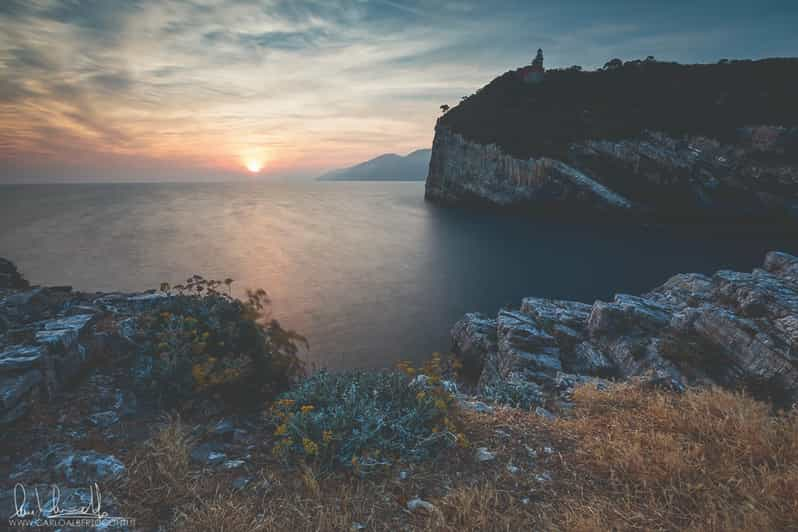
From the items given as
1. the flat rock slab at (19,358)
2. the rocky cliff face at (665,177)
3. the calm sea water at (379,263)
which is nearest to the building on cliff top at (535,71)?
the rocky cliff face at (665,177)

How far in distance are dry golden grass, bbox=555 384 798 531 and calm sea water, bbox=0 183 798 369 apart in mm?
11640

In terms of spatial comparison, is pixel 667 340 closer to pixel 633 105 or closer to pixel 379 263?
pixel 379 263

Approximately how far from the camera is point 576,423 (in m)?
5.38

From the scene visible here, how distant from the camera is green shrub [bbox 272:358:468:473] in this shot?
420cm

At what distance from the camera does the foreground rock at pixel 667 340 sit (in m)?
9.65

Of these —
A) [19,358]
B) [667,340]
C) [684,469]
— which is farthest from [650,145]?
[19,358]

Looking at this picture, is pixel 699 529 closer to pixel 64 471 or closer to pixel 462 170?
pixel 64 471

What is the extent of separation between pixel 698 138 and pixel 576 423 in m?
64.9

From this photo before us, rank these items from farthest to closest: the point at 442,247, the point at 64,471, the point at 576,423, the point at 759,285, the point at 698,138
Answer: the point at 698,138
the point at 442,247
the point at 759,285
the point at 576,423
the point at 64,471

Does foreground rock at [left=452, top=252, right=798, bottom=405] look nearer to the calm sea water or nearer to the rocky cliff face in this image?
the calm sea water

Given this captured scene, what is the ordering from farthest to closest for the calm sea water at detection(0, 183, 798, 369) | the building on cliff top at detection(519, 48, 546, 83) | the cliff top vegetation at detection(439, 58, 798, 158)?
the building on cliff top at detection(519, 48, 546, 83) < the cliff top vegetation at detection(439, 58, 798, 158) < the calm sea water at detection(0, 183, 798, 369)

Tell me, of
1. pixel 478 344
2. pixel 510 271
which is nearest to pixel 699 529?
pixel 478 344

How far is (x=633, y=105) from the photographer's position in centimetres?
6134

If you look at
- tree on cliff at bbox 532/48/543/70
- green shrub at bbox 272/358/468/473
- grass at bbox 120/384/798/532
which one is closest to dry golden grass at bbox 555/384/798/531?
grass at bbox 120/384/798/532
